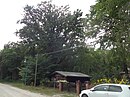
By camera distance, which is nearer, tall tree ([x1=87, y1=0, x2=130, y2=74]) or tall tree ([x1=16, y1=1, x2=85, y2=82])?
tall tree ([x1=87, y1=0, x2=130, y2=74])

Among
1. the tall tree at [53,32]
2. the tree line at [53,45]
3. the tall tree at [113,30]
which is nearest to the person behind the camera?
the tall tree at [113,30]

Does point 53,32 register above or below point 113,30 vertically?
above

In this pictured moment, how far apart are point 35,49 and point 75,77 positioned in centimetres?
1832

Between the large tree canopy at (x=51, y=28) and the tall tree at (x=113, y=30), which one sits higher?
the large tree canopy at (x=51, y=28)

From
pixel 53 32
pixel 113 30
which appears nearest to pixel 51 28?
pixel 53 32

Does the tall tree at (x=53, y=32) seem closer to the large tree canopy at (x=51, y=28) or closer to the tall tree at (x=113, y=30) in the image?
the large tree canopy at (x=51, y=28)

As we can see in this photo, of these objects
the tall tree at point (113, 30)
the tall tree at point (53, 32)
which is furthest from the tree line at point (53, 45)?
the tall tree at point (113, 30)

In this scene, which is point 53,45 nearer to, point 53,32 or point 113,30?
point 53,32

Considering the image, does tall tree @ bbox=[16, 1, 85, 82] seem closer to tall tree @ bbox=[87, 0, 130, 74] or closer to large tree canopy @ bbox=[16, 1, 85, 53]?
large tree canopy @ bbox=[16, 1, 85, 53]

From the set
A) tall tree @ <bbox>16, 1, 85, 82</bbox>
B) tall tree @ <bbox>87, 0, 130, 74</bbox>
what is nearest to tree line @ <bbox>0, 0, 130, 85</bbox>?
tall tree @ <bbox>16, 1, 85, 82</bbox>

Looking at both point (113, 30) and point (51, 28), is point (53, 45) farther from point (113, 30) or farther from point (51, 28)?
point (113, 30)

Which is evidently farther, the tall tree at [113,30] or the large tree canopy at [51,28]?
the large tree canopy at [51,28]

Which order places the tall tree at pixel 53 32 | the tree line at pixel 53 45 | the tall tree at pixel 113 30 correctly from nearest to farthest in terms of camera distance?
the tall tree at pixel 113 30 < the tree line at pixel 53 45 < the tall tree at pixel 53 32

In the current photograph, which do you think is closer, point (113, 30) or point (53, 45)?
point (113, 30)
